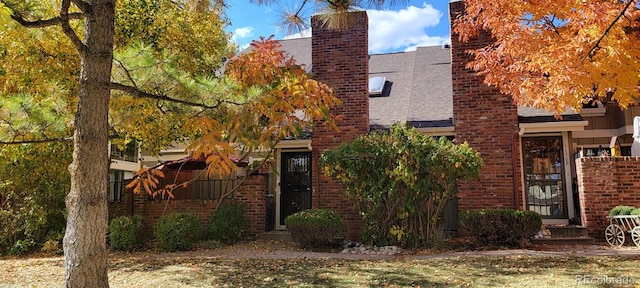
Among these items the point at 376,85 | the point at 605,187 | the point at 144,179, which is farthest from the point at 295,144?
the point at 605,187

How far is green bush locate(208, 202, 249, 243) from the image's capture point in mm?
10016

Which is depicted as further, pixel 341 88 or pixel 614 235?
pixel 341 88

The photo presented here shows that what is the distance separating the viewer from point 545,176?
1108cm

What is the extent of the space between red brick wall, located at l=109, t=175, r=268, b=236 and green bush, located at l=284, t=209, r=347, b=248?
1829 millimetres

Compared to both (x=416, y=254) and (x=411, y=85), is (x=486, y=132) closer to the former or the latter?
(x=416, y=254)

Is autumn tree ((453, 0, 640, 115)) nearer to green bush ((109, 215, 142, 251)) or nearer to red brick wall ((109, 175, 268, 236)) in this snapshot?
red brick wall ((109, 175, 268, 236))

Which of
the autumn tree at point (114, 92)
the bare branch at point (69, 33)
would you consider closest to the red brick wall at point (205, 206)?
the autumn tree at point (114, 92)

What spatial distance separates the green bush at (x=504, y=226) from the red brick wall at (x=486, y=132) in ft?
3.75

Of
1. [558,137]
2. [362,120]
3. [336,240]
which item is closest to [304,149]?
[362,120]

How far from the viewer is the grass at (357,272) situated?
5.62 m

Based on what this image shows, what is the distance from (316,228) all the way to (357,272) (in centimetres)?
234

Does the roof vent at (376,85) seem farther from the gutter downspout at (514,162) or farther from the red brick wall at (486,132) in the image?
the gutter downspout at (514,162)

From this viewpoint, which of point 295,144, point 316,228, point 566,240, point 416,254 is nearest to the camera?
point 416,254

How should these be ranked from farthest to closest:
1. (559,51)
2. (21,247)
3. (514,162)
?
(21,247), (514,162), (559,51)
